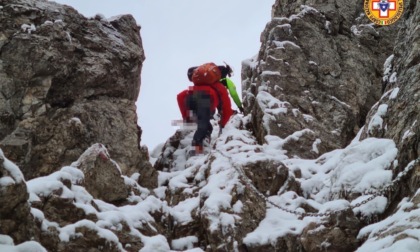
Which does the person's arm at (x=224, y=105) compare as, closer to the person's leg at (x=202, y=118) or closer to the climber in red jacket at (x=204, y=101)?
the climber in red jacket at (x=204, y=101)

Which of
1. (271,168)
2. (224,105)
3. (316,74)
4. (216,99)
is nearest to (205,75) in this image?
(216,99)

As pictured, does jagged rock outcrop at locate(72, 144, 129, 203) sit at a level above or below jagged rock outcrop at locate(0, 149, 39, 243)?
below

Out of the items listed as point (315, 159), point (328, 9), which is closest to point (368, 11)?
point (328, 9)

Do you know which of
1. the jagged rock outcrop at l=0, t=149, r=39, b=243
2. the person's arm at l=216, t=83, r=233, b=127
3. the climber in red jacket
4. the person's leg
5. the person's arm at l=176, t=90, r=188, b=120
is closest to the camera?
the jagged rock outcrop at l=0, t=149, r=39, b=243

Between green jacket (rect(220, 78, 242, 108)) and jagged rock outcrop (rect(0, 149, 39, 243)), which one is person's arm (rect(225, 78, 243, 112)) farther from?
jagged rock outcrop (rect(0, 149, 39, 243))

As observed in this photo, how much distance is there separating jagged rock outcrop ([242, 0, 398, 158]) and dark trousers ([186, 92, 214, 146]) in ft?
4.36

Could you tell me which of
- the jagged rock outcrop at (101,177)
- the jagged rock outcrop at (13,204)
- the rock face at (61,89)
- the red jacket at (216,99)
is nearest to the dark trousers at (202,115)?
the red jacket at (216,99)

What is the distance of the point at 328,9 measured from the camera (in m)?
17.5

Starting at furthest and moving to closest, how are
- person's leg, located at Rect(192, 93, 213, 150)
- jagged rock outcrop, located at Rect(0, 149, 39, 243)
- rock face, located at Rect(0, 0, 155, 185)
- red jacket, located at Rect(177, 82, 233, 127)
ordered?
1. red jacket, located at Rect(177, 82, 233, 127)
2. person's leg, located at Rect(192, 93, 213, 150)
3. rock face, located at Rect(0, 0, 155, 185)
4. jagged rock outcrop, located at Rect(0, 149, 39, 243)

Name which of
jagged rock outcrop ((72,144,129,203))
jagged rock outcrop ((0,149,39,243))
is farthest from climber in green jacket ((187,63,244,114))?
jagged rock outcrop ((0,149,39,243))

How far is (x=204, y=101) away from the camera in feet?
48.6

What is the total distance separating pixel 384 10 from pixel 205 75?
723 cm

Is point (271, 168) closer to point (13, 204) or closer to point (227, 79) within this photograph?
point (227, 79)

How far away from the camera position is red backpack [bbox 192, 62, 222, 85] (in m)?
15.0
